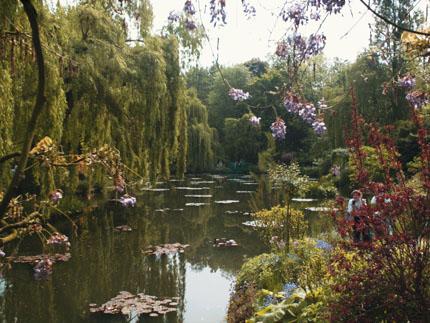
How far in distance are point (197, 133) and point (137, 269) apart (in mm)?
21903

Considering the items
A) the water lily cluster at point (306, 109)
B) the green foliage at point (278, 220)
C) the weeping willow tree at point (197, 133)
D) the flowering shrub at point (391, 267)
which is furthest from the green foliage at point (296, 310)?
the weeping willow tree at point (197, 133)

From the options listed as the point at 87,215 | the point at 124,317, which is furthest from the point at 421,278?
the point at 87,215

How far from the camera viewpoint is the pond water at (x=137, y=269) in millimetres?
7398

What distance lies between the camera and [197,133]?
31.2 m

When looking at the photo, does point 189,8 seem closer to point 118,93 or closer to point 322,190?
point 118,93

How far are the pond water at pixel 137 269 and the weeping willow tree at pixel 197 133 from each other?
44.9 feet

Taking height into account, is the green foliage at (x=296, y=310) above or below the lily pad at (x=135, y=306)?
above

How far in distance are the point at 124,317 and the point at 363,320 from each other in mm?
4561

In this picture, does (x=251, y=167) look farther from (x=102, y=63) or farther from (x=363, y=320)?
(x=363, y=320)

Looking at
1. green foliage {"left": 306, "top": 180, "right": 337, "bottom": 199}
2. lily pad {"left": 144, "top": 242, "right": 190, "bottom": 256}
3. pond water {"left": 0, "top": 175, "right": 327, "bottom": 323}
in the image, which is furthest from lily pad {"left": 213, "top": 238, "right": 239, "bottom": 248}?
green foliage {"left": 306, "top": 180, "right": 337, "bottom": 199}

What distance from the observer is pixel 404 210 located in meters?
3.25

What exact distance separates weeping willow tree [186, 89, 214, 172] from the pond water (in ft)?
44.9

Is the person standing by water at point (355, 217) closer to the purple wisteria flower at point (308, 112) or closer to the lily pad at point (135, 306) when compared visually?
the purple wisteria flower at point (308, 112)

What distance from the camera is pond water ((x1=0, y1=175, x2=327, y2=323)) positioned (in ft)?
24.3
